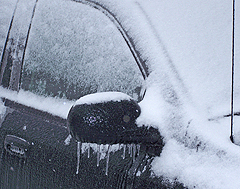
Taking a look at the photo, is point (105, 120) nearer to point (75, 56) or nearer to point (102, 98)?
point (102, 98)

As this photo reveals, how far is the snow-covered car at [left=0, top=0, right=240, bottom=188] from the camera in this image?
140 centimetres

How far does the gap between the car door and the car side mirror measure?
20 cm

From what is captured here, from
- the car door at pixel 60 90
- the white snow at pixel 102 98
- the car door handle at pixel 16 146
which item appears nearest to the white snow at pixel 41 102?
the car door at pixel 60 90

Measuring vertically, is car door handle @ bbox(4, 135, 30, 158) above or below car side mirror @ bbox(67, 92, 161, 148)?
above

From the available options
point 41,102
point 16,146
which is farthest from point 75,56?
point 16,146

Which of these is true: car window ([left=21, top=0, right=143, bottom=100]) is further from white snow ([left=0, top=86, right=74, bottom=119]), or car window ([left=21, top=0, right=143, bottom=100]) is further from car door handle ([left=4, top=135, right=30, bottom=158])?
car door handle ([left=4, top=135, right=30, bottom=158])

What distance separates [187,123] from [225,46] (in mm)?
426

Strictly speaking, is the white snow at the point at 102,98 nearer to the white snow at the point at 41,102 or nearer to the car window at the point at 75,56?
the car window at the point at 75,56

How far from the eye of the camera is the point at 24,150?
1996 millimetres

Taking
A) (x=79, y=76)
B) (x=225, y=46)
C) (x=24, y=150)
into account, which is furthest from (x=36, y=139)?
(x=225, y=46)

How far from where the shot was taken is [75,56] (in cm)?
195

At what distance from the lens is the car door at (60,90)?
5.40 feet

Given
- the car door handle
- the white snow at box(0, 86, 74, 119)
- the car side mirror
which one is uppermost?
the white snow at box(0, 86, 74, 119)


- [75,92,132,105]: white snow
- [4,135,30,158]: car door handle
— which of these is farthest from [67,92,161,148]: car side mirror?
[4,135,30,158]: car door handle
